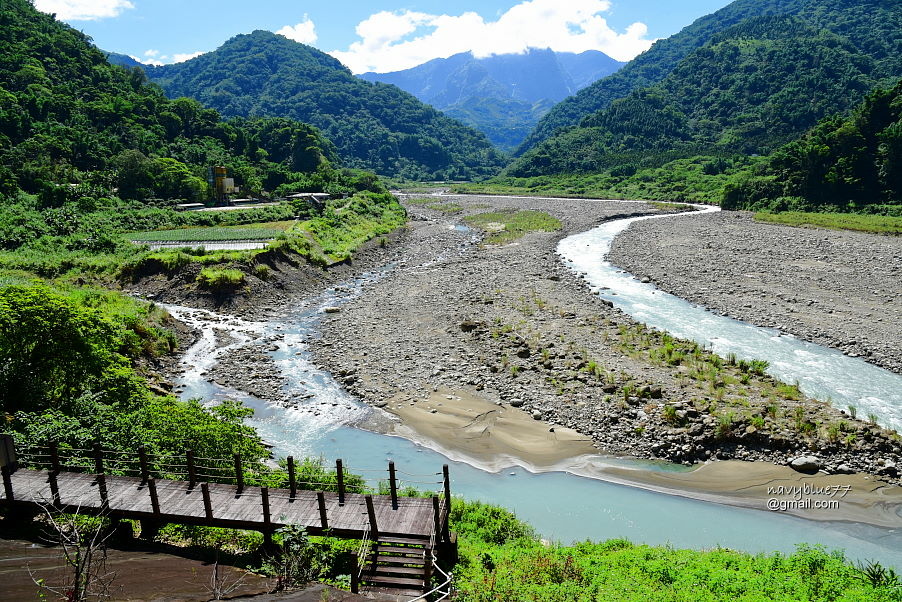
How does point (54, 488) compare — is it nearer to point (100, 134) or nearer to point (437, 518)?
point (437, 518)

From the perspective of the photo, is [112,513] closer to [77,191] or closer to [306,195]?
[77,191]

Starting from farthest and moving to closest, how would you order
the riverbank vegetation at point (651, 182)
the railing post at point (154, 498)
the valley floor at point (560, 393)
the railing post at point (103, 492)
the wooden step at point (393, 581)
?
the riverbank vegetation at point (651, 182) < the valley floor at point (560, 393) < the railing post at point (103, 492) < the railing post at point (154, 498) < the wooden step at point (393, 581)

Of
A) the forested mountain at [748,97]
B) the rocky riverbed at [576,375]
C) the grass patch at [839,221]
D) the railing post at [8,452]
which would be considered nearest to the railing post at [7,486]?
the railing post at [8,452]

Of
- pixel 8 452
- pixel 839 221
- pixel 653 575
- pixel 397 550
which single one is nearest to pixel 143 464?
pixel 8 452

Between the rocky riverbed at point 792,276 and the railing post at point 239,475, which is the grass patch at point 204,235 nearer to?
the rocky riverbed at point 792,276

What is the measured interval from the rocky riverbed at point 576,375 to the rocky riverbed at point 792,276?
7939mm

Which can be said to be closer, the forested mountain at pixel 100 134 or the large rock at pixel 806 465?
the large rock at pixel 806 465

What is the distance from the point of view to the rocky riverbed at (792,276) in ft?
96.2

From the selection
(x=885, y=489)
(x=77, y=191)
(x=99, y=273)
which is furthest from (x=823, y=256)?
(x=77, y=191)

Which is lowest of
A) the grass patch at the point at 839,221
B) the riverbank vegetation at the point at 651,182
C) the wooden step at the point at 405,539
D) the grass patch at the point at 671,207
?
the wooden step at the point at 405,539

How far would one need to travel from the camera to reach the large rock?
17.6 metres

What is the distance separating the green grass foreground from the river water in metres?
1.78

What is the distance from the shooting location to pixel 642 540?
15289 mm

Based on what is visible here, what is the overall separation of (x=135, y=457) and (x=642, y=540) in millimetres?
14765
